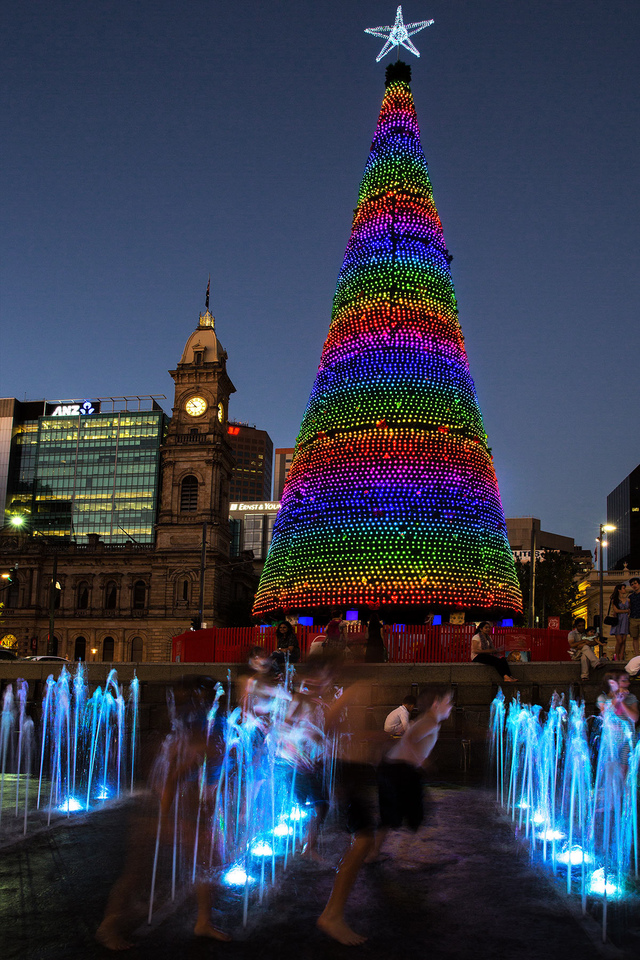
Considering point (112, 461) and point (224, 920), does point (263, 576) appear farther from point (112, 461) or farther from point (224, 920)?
point (112, 461)

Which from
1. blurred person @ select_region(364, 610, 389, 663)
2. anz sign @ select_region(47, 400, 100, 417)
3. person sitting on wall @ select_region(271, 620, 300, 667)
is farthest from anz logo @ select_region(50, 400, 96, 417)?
person sitting on wall @ select_region(271, 620, 300, 667)

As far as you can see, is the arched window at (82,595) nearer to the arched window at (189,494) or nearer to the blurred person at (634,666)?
the arched window at (189,494)

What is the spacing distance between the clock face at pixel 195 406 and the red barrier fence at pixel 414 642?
55.1 meters

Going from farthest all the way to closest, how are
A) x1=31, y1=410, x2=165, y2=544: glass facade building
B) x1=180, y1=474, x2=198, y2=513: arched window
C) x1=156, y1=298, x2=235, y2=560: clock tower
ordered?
x1=31, y1=410, x2=165, y2=544: glass facade building
x1=180, y1=474, x2=198, y2=513: arched window
x1=156, y1=298, x2=235, y2=560: clock tower

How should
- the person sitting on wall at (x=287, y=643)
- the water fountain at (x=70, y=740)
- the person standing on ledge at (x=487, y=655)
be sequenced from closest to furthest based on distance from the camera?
the water fountain at (x=70, y=740)
the person standing on ledge at (x=487, y=655)
the person sitting on wall at (x=287, y=643)

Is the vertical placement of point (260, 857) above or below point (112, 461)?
below

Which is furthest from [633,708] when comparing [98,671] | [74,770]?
[98,671]

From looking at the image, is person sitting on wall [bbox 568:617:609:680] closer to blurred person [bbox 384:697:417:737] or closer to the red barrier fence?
the red barrier fence

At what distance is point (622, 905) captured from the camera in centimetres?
678

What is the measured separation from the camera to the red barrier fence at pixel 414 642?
1831cm

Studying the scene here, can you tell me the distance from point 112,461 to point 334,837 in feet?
347

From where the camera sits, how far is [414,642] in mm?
18359

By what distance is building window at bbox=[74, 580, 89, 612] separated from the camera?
79312 millimetres

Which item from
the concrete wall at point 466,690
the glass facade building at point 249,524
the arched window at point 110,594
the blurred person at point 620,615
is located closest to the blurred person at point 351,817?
the concrete wall at point 466,690
